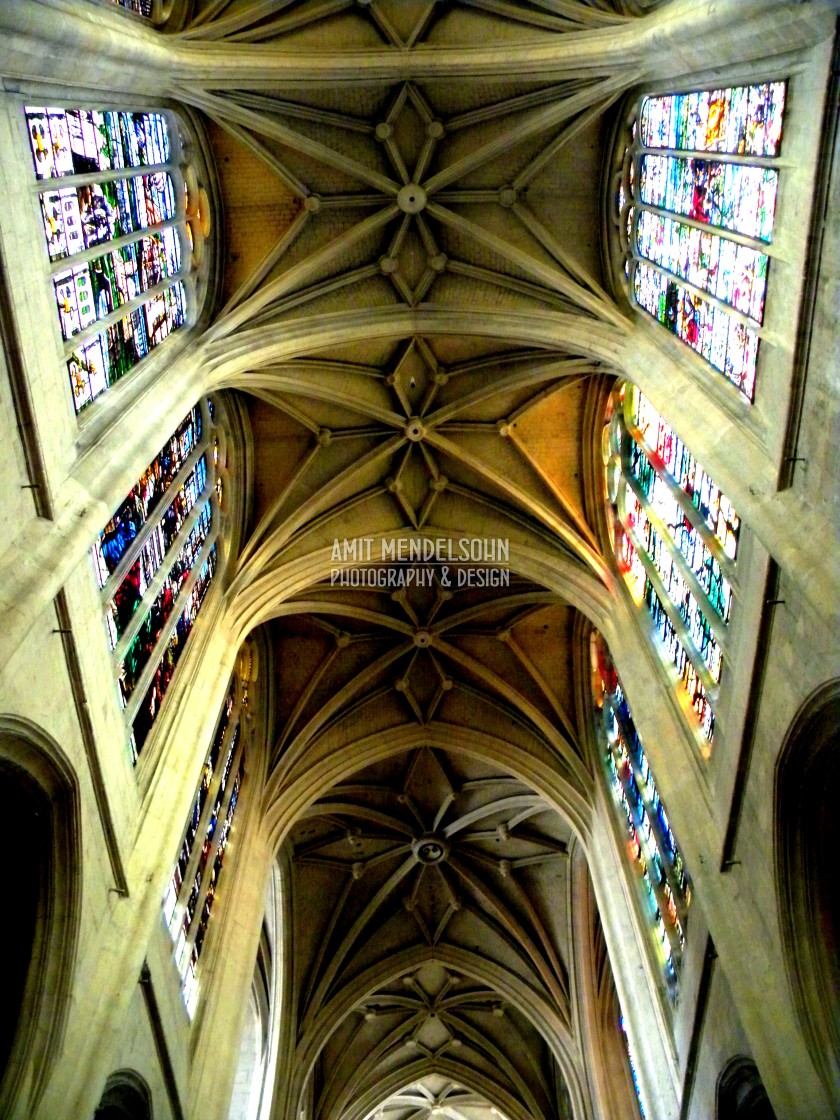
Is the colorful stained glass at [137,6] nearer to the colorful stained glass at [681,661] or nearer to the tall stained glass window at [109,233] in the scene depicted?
the tall stained glass window at [109,233]

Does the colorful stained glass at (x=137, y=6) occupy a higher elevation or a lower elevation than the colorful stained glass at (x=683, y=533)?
higher

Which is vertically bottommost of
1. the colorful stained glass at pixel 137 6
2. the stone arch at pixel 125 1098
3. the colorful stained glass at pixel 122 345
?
the stone arch at pixel 125 1098

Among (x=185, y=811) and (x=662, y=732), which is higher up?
(x=662, y=732)

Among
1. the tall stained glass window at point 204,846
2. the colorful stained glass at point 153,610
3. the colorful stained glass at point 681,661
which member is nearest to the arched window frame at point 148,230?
the colorful stained glass at point 153,610

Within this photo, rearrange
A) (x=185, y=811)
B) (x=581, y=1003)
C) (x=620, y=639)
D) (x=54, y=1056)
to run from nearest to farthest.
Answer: (x=54, y=1056)
(x=185, y=811)
(x=620, y=639)
(x=581, y=1003)

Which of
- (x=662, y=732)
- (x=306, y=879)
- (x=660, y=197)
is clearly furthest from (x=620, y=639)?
(x=306, y=879)

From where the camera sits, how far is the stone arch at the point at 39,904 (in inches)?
294

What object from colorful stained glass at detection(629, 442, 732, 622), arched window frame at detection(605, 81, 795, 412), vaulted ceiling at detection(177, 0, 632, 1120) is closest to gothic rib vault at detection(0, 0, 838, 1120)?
vaulted ceiling at detection(177, 0, 632, 1120)

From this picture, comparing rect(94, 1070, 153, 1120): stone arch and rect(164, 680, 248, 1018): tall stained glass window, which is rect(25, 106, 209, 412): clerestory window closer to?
rect(164, 680, 248, 1018): tall stained glass window

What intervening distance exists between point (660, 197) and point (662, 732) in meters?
6.53

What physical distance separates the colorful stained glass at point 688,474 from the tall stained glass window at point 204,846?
683cm

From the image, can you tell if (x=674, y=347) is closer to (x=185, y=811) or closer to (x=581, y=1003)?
(x=185, y=811)

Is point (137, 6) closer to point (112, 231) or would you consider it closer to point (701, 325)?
point (112, 231)

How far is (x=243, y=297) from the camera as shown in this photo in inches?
529
